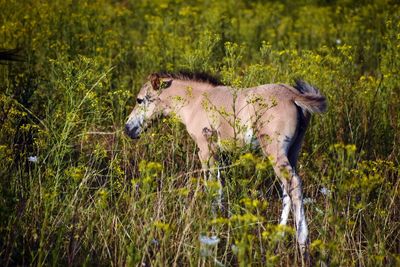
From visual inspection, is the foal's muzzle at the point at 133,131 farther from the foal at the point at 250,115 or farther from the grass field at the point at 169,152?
the grass field at the point at 169,152

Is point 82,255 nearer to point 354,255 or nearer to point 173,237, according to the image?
point 173,237

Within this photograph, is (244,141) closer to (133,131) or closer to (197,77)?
(197,77)

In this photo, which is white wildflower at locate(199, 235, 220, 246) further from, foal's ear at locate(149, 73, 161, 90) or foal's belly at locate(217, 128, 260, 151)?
foal's ear at locate(149, 73, 161, 90)

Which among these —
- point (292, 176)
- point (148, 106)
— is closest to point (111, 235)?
point (292, 176)

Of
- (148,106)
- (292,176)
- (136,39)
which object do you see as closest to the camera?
(292,176)

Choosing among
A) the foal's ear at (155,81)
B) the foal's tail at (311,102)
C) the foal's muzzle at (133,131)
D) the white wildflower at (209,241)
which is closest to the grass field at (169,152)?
the white wildflower at (209,241)

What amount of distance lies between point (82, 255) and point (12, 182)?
0.88 metres

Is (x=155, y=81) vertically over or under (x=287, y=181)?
over

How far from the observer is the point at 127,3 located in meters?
15.5

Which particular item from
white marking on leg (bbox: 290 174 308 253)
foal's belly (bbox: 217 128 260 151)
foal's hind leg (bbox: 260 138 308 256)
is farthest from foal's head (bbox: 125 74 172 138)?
white marking on leg (bbox: 290 174 308 253)

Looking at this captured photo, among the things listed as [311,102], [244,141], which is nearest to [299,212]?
[244,141]

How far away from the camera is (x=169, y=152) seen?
621cm

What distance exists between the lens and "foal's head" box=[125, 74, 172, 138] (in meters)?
7.03

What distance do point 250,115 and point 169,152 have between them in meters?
0.82
